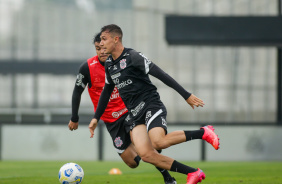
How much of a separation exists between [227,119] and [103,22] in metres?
9.83

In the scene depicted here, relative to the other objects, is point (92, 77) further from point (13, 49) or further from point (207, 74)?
point (13, 49)

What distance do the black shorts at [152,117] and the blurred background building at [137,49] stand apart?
2017 centimetres

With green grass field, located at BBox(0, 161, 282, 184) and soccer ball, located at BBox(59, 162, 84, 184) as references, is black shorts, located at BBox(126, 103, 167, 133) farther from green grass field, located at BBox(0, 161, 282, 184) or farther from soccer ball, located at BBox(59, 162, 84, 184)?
green grass field, located at BBox(0, 161, 282, 184)

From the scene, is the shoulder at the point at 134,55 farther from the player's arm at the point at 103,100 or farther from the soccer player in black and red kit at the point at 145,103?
the player's arm at the point at 103,100

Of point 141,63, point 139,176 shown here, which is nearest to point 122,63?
point 141,63

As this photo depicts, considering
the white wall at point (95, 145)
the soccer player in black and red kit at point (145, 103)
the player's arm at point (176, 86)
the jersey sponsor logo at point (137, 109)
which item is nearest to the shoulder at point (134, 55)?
the soccer player in black and red kit at point (145, 103)

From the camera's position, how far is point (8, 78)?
33625 millimetres

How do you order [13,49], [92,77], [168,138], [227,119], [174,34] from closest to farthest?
[168,138] → [92,77] → [174,34] → [227,119] → [13,49]

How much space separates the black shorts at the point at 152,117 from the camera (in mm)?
7168

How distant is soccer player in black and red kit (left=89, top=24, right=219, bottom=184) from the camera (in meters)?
7.05

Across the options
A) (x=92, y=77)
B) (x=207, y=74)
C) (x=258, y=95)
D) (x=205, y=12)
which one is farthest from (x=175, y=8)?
(x=92, y=77)

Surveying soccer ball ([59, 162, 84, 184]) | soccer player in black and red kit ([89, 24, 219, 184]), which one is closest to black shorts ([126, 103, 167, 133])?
soccer player in black and red kit ([89, 24, 219, 184])

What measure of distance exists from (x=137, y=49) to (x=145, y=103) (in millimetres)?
22163

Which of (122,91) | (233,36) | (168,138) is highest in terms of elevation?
(233,36)
